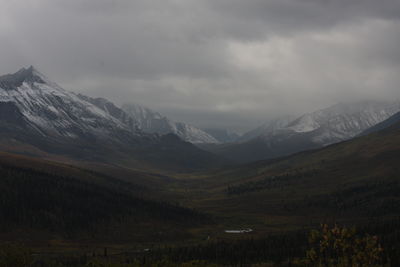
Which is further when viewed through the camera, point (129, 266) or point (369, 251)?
point (129, 266)

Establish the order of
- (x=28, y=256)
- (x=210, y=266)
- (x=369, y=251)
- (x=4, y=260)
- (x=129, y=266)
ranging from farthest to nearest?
(x=210, y=266), (x=129, y=266), (x=28, y=256), (x=4, y=260), (x=369, y=251)

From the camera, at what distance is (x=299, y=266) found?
196 metres

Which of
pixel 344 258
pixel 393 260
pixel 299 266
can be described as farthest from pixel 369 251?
pixel 299 266

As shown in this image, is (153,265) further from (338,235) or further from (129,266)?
(338,235)

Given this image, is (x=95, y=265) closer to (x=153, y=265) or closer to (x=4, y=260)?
(x=153, y=265)

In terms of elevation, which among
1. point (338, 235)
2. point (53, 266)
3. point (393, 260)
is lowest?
point (53, 266)

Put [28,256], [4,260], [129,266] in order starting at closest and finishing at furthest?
[4,260], [28,256], [129,266]

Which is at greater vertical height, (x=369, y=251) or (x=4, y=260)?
(x=369, y=251)

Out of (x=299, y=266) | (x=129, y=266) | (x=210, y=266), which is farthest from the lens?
(x=299, y=266)

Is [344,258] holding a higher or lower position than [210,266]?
higher

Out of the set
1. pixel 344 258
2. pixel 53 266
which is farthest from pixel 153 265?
pixel 344 258

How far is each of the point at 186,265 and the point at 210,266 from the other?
1771cm

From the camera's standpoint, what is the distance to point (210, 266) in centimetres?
18038

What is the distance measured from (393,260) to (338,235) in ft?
303
